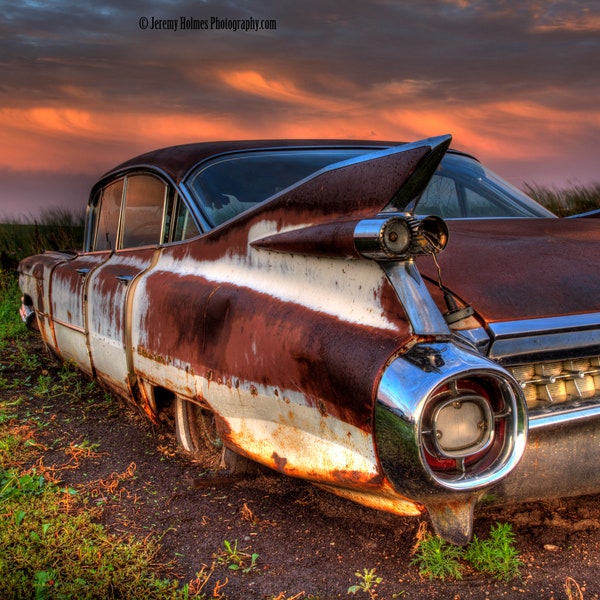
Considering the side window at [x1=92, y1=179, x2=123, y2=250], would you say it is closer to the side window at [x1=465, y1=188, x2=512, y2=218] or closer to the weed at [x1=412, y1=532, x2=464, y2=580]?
the side window at [x1=465, y1=188, x2=512, y2=218]

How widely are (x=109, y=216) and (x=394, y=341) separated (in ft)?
11.2

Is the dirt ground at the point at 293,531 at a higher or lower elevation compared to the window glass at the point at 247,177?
lower

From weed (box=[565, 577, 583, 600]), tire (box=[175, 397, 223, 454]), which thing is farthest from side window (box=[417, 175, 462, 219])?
weed (box=[565, 577, 583, 600])

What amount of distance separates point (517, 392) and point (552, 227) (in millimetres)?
1325

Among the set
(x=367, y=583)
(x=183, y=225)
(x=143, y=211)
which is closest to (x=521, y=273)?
(x=367, y=583)

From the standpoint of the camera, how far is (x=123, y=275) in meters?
3.92

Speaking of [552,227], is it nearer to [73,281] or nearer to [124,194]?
[124,194]

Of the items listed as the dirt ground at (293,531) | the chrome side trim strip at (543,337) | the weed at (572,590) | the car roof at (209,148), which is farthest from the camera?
the car roof at (209,148)

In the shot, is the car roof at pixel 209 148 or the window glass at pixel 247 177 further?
the car roof at pixel 209 148

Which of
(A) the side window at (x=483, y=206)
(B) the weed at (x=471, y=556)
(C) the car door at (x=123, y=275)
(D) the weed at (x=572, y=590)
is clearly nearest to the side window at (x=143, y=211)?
(C) the car door at (x=123, y=275)

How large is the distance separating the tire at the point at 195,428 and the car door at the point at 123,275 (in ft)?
1.27

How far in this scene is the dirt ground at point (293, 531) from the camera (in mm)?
2385

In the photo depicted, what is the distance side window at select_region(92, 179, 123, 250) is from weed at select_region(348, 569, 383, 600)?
113 inches

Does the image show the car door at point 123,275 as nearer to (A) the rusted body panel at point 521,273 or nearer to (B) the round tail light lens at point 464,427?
(A) the rusted body panel at point 521,273
